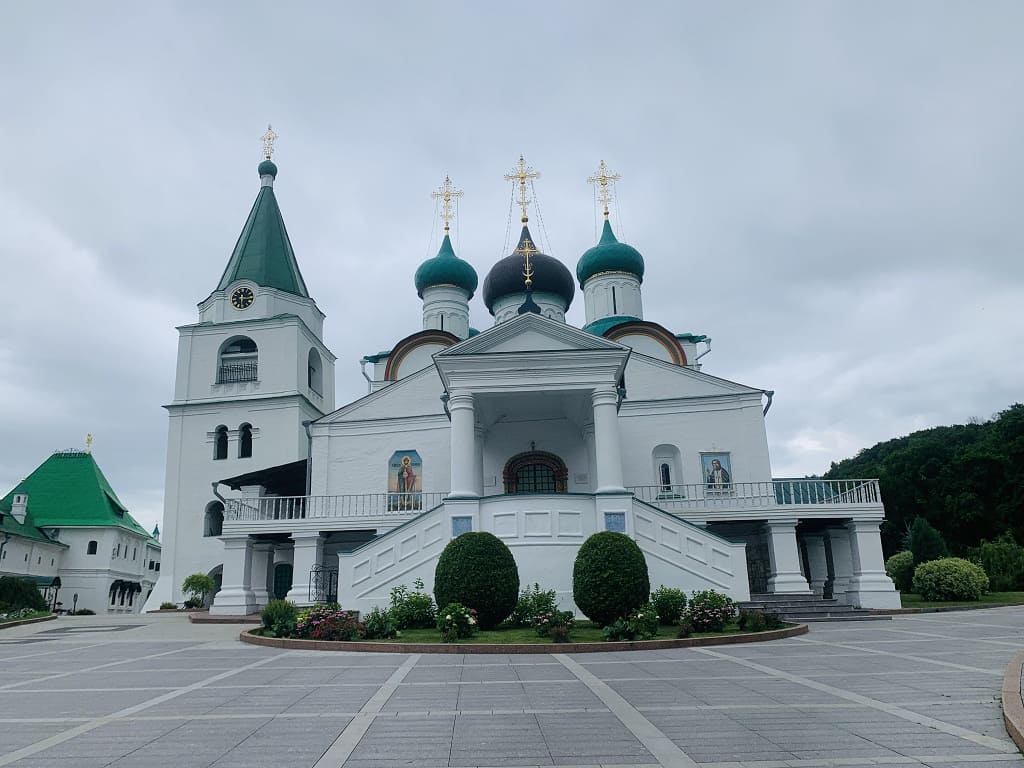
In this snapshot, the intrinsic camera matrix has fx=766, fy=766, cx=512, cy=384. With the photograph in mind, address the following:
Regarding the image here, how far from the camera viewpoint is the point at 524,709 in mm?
6973

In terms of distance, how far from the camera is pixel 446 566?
15.5 meters

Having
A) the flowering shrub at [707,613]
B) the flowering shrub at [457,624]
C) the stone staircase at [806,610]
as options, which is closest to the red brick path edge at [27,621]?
the flowering shrub at [457,624]

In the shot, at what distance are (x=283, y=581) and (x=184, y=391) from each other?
13.3 metres

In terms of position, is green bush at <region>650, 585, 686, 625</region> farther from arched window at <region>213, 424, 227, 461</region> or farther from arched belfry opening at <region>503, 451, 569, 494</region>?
arched window at <region>213, 424, 227, 461</region>

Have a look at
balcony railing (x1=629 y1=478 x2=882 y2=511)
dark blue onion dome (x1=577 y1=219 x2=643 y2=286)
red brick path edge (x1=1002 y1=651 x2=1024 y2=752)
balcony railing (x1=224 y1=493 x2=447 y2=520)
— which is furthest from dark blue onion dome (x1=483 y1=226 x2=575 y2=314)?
red brick path edge (x1=1002 y1=651 x2=1024 y2=752)

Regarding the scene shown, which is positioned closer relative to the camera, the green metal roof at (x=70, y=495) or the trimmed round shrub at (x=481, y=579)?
the trimmed round shrub at (x=481, y=579)

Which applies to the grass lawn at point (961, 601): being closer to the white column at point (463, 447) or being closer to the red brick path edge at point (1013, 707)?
the white column at point (463, 447)

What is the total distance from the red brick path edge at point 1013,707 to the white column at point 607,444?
417 inches

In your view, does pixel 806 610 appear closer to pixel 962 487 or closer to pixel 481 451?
pixel 481 451

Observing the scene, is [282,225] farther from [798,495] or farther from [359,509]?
[798,495]

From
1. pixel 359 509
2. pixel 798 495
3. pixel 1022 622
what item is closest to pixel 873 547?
pixel 798 495

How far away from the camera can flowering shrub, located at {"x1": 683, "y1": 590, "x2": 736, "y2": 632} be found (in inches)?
534

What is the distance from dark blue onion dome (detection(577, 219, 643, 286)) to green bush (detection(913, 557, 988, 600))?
57.4 ft

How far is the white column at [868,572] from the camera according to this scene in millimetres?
20516
